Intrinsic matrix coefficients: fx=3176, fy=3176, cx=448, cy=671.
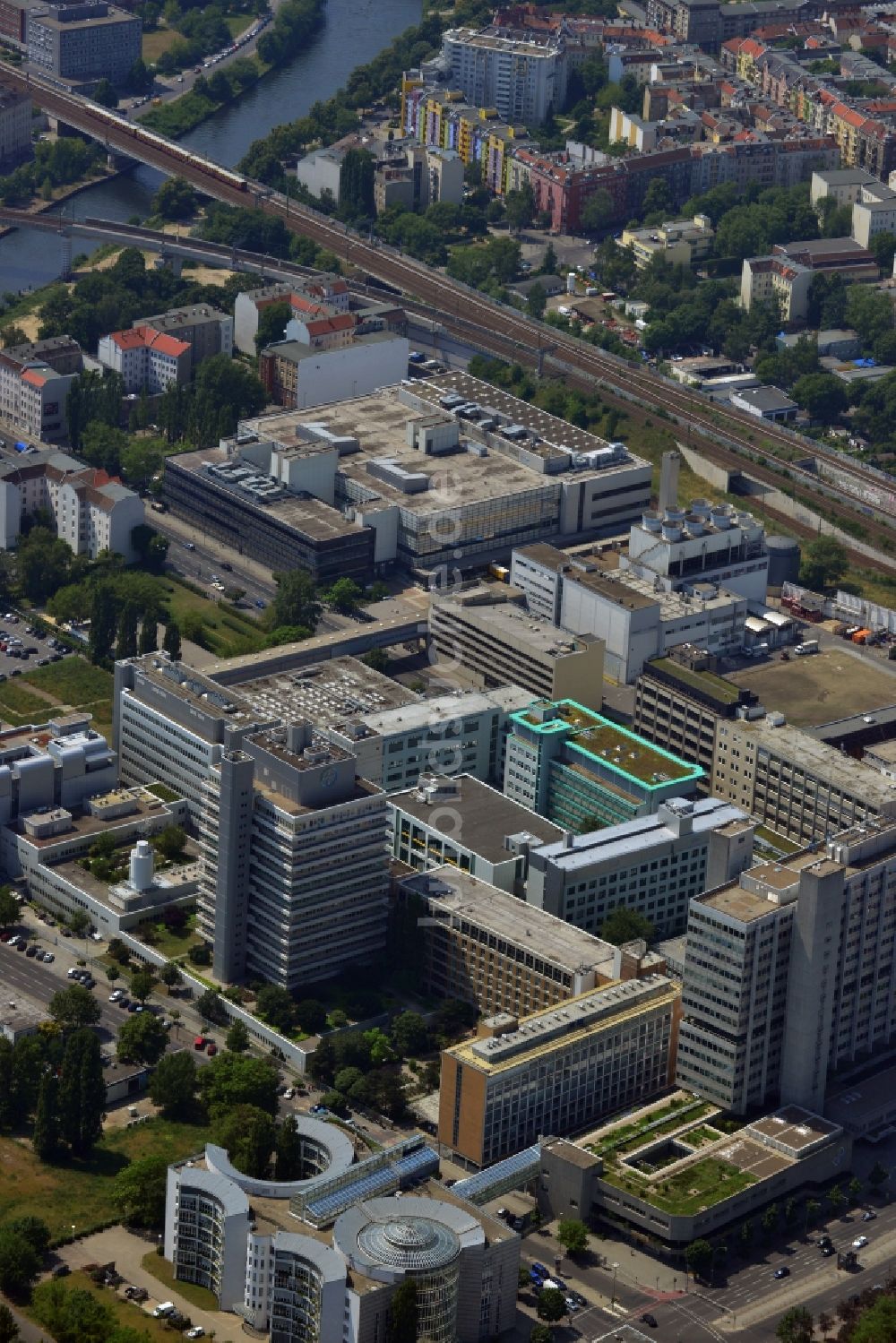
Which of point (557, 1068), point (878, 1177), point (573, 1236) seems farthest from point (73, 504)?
point (878, 1177)

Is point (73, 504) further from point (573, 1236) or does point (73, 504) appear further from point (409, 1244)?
point (409, 1244)

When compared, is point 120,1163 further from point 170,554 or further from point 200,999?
point 170,554

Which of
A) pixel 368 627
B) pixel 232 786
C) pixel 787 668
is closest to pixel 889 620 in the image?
pixel 787 668

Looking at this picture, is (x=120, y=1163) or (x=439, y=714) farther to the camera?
(x=439, y=714)

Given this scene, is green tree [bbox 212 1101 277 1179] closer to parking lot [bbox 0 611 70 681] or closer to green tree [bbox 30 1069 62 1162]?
green tree [bbox 30 1069 62 1162]

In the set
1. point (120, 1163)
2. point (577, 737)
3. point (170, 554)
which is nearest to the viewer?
point (120, 1163)

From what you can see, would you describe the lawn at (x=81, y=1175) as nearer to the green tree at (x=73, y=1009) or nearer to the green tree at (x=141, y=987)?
the green tree at (x=73, y=1009)
